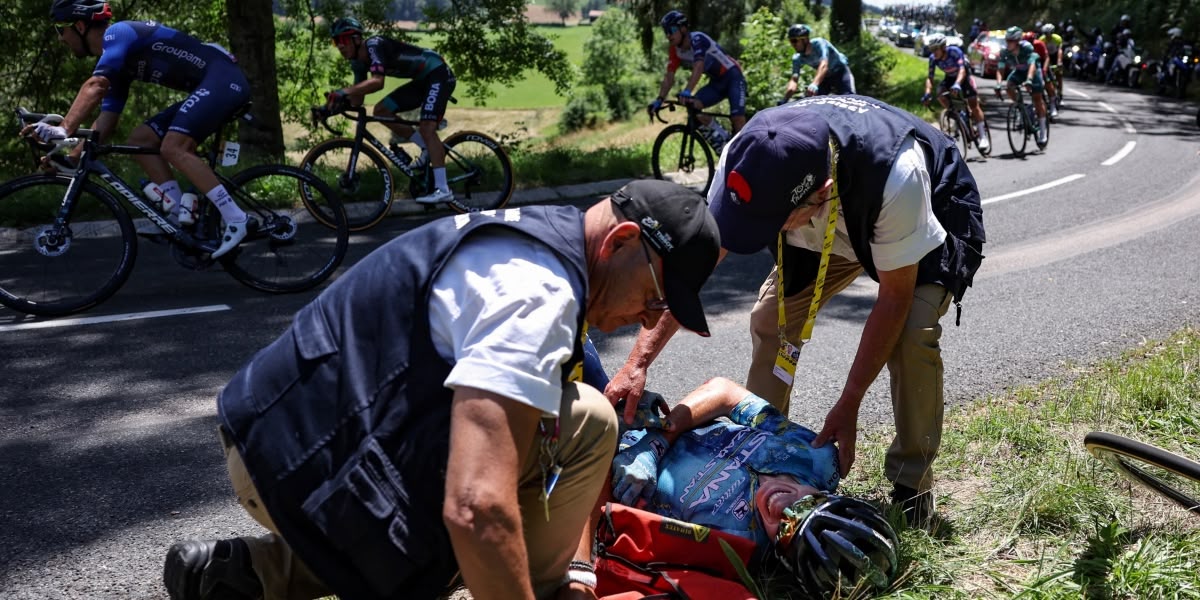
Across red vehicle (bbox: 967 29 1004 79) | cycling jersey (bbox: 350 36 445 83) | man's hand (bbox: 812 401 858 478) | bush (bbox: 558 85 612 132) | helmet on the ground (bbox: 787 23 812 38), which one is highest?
helmet on the ground (bbox: 787 23 812 38)

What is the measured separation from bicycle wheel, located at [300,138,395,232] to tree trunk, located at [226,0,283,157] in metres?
2.88

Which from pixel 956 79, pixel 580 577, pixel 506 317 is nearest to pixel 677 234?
pixel 506 317

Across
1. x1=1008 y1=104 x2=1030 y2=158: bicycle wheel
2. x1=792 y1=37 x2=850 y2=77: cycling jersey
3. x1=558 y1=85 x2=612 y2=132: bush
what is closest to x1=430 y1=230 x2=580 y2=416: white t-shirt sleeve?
x1=792 y1=37 x2=850 y2=77: cycling jersey

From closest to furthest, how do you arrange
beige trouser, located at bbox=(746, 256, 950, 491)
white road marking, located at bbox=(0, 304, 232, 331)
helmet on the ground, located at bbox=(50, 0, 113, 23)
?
beige trouser, located at bbox=(746, 256, 950, 491), white road marking, located at bbox=(0, 304, 232, 331), helmet on the ground, located at bbox=(50, 0, 113, 23)

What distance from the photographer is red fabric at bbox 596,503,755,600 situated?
304 centimetres

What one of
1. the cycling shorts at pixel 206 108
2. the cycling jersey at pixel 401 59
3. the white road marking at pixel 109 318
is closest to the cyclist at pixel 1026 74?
the cycling jersey at pixel 401 59

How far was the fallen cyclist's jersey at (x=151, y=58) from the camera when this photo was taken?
6.76 metres

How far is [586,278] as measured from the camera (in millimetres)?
2191

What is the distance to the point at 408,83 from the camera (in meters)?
9.86

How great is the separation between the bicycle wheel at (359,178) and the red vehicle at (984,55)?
33232 millimetres

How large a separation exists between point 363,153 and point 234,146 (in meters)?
2.68

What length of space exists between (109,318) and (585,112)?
48497 millimetres

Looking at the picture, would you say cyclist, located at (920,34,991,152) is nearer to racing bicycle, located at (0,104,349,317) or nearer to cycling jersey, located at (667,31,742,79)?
cycling jersey, located at (667,31,742,79)

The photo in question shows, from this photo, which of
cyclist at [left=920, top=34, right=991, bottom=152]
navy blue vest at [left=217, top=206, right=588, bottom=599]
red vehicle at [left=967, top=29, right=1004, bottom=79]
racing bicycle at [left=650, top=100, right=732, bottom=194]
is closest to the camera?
navy blue vest at [left=217, top=206, right=588, bottom=599]
